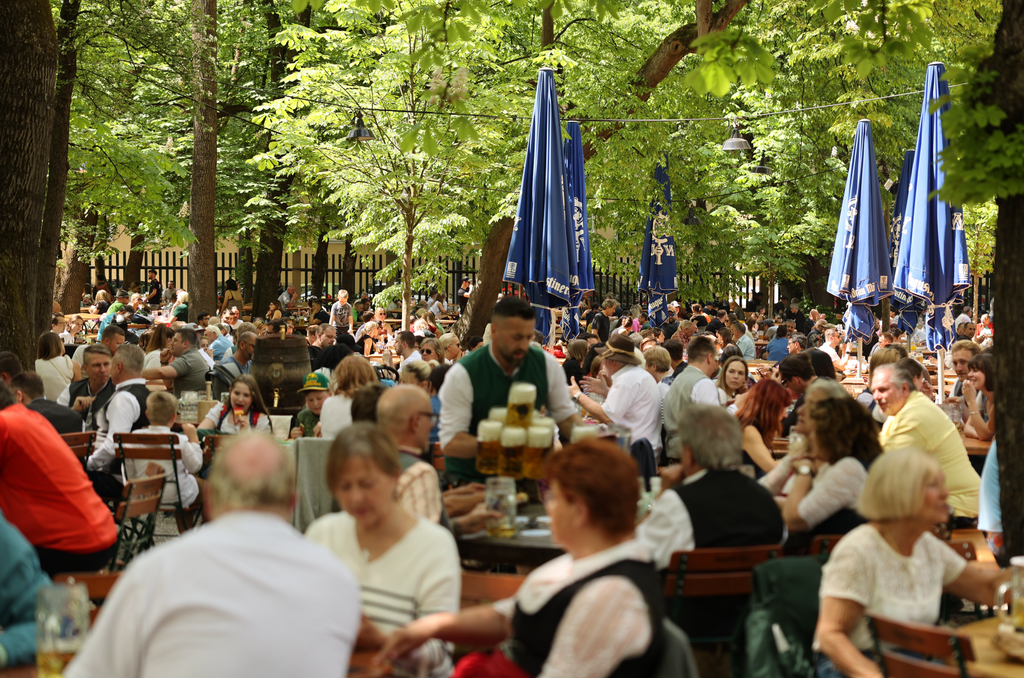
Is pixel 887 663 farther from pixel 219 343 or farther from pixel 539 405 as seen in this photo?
pixel 219 343

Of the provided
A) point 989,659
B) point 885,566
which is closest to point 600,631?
point 885,566

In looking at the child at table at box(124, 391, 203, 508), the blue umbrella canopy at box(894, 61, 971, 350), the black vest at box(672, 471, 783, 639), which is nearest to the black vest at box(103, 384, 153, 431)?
the child at table at box(124, 391, 203, 508)

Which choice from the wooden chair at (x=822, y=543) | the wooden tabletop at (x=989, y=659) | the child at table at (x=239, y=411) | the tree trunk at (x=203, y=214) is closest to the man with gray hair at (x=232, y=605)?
the wooden tabletop at (x=989, y=659)

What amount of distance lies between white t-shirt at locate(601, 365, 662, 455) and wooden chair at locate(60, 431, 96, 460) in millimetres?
3748

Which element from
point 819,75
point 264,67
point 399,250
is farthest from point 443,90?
point 264,67

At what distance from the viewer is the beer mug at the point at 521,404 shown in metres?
4.52

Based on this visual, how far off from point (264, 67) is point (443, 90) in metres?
21.5

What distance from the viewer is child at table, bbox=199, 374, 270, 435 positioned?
25.9 feet

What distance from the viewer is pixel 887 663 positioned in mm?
3010

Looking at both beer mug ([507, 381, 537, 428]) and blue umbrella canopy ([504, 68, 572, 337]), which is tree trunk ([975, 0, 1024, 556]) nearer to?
beer mug ([507, 381, 537, 428])

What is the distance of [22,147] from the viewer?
919 centimetres

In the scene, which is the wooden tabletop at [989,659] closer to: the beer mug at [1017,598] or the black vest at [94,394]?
the beer mug at [1017,598]

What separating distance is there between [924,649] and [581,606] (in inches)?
46.2

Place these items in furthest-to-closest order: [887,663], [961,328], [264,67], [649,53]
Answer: [264,67], [649,53], [961,328], [887,663]
